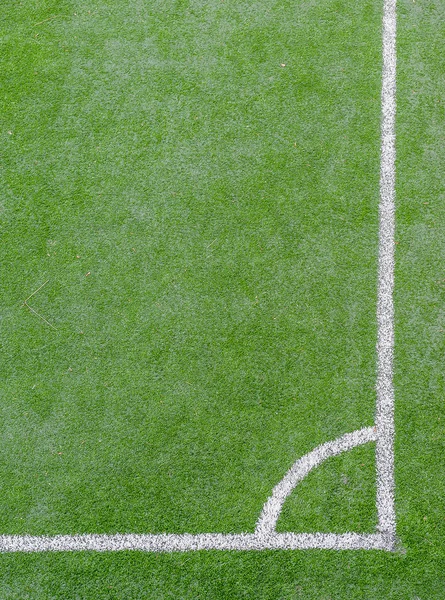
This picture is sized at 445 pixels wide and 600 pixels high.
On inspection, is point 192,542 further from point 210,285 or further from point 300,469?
point 210,285

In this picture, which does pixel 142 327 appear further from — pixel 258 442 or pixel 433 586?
pixel 433 586

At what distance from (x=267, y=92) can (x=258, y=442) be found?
274 centimetres

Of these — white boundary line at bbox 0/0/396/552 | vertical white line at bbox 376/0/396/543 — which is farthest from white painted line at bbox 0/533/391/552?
vertical white line at bbox 376/0/396/543

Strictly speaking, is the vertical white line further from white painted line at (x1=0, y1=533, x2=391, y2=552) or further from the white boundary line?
white painted line at (x1=0, y1=533, x2=391, y2=552)

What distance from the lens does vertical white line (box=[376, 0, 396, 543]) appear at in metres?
4.21

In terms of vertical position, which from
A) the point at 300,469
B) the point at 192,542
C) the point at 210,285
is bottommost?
the point at 192,542

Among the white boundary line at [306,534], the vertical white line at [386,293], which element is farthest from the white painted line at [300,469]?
the vertical white line at [386,293]

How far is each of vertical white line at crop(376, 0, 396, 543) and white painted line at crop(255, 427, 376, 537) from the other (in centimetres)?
14

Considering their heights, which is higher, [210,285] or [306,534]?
[210,285]

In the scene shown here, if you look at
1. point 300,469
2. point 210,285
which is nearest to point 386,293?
point 210,285

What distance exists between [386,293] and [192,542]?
2.19m

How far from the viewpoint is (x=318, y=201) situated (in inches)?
187

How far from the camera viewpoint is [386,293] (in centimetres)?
455

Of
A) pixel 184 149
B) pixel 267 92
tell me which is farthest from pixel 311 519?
pixel 267 92
